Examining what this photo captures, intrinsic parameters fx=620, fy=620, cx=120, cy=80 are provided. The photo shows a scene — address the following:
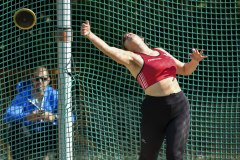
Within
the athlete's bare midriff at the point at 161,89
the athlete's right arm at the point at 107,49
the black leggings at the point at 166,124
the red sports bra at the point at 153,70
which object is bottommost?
the black leggings at the point at 166,124

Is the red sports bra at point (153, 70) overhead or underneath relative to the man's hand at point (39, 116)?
overhead

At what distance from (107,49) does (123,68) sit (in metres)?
1.80

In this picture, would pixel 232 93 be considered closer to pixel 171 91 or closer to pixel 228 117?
pixel 228 117

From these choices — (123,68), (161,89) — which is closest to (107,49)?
(161,89)

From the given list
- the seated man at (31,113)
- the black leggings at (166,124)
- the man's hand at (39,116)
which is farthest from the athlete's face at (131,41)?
the man's hand at (39,116)

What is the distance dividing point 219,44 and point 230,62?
0.79ft

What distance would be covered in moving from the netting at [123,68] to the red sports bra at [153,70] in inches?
37.5

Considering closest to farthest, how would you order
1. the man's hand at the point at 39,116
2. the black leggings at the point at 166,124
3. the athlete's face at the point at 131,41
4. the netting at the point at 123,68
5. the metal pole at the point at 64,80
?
the black leggings at the point at 166,124
the athlete's face at the point at 131,41
the metal pole at the point at 64,80
the man's hand at the point at 39,116
the netting at the point at 123,68

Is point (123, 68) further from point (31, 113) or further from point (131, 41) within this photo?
point (131, 41)

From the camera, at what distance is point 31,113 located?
6.24 meters

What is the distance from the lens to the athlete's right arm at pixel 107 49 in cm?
528

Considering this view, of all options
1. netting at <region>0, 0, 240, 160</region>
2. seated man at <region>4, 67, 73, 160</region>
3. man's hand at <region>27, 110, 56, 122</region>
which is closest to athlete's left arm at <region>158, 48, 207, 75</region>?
netting at <region>0, 0, 240, 160</region>

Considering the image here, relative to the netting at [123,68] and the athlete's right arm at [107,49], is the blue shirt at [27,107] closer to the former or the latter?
the netting at [123,68]

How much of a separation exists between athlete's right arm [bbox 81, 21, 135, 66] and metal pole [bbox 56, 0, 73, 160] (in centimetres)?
68
